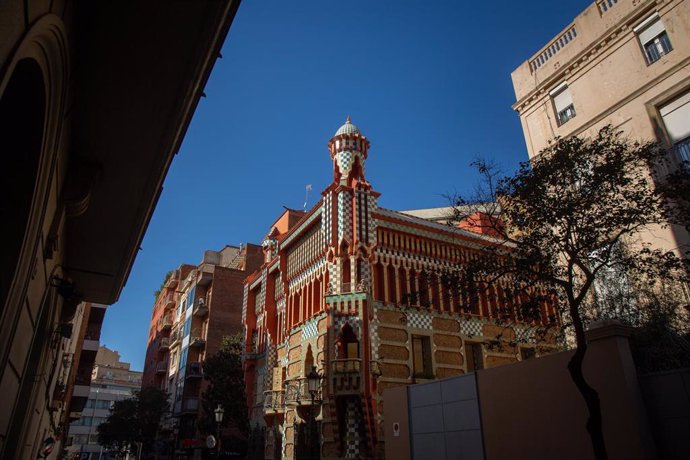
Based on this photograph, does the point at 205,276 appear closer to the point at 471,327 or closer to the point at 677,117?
the point at 471,327

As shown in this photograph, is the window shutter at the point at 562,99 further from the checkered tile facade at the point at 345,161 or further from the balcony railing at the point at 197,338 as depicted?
the balcony railing at the point at 197,338

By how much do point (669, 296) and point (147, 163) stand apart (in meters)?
13.4

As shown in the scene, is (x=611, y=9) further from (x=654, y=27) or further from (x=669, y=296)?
(x=669, y=296)

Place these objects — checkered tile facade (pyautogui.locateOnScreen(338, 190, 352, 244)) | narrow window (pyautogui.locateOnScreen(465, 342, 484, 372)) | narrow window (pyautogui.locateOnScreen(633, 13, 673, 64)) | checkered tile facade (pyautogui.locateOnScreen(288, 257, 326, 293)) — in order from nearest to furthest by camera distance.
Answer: narrow window (pyautogui.locateOnScreen(633, 13, 673, 64)) < checkered tile facade (pyautogui.locateOnScreen(338, 190, 352, 244)) < narrow window (pyautogui.locateOnScreen(465, 342, 484, 372)) < checkered tile facade (pyautogui.locateOnScreen(288, 257, 326, 293))

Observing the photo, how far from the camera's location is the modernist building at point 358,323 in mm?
20531

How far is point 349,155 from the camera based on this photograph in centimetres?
2488

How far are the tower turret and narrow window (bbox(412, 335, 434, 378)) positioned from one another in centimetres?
814

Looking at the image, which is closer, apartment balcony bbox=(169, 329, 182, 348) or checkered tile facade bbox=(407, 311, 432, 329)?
checkered tile facade bbox=(407, 311, 432, 329)

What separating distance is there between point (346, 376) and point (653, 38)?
636 inches

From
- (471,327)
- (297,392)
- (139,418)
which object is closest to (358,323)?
(297,392)

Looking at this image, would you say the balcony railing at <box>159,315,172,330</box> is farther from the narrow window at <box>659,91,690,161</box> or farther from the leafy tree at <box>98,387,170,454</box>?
A: the narrow window at <box>659,91,690,161</box>

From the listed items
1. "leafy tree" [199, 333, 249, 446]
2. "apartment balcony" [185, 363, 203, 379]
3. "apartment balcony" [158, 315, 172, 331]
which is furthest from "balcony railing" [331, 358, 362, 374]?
"apartment balcony" [158, 315, 172, 331]

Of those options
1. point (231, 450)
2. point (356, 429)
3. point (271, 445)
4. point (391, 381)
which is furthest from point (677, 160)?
point (231, 450)

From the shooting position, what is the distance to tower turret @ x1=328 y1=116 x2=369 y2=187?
24625mm
